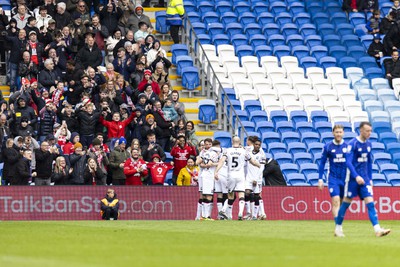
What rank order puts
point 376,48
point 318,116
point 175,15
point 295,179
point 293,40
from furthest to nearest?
point 293,40 < point 376,48 < point 175,15 < point 318,116 < point 295,179

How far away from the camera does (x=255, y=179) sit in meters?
32.3

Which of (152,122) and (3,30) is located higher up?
(3,30)

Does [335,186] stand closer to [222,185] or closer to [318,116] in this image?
[222,185]

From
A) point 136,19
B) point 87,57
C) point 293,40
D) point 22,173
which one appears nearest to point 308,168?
point 293,40

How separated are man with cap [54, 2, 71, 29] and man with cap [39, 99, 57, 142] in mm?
4215

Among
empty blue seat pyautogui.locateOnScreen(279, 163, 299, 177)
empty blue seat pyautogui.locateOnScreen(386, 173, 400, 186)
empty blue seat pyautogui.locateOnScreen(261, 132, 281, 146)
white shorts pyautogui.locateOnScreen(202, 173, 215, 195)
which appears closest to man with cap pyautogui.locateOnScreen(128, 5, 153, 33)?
empty blue seat pyautogui.locateOnScreen(261, 132, 281, 146)

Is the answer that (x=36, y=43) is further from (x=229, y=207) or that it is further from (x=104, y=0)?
(x=229, y=207)

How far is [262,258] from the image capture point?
682 inches

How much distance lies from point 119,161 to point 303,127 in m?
8.21

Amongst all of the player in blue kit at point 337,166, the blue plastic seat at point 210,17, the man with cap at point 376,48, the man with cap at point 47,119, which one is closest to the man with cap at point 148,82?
the man with cap at point 47,119

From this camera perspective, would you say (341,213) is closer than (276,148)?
Yes

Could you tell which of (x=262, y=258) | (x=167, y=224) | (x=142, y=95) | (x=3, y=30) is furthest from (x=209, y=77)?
(x=262, y=258)

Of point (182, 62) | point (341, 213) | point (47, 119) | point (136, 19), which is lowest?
point (341, 213)

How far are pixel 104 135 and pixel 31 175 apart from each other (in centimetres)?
291
